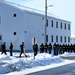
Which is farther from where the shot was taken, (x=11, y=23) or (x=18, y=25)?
(x=11, y=23)

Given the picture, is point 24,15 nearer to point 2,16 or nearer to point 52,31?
point 2,16

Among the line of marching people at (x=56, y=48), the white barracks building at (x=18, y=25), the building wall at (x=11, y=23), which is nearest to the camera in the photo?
the line of marching people at (x=56, y=48)

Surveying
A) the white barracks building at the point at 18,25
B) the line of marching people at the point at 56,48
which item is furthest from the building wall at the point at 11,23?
the line of marching people at the point at 56,48

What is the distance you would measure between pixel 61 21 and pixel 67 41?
19.3 feet

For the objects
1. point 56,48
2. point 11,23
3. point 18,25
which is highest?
point 11,23

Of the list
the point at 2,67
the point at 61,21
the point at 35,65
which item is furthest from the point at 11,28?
the point at 2,67

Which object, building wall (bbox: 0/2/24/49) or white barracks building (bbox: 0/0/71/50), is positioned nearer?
white barracks building (bbox: 0/0/71/50)

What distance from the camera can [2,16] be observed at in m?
52.0

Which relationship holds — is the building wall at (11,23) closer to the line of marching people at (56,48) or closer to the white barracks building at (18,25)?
the white barracks building at (18,25)

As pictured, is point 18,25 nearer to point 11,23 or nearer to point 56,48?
point 11,23

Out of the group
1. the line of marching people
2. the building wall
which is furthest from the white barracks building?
the line of marching people

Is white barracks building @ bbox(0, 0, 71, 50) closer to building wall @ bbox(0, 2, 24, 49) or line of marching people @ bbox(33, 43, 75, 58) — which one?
building wall @ bbox(0, 2, 24, 49)

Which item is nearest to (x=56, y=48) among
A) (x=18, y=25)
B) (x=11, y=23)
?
(x=18, y=25)

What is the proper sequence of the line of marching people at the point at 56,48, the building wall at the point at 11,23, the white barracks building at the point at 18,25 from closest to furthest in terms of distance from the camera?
the line of marching people at the point at 56,48, the white barracks building at the point at 18,25, the building wall at the point at 11,23
